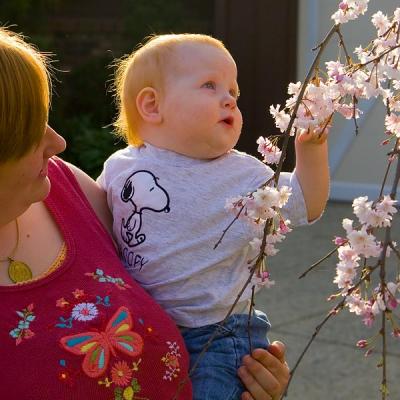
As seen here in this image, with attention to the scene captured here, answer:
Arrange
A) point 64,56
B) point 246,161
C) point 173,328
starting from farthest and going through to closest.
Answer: point 64,56, point 246,161, point 173,328

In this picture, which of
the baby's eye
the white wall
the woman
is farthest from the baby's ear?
the white wall

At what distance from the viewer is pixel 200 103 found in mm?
1888

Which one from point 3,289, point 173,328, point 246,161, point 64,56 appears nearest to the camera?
point 3,289

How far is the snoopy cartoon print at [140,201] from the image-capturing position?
1.91 meters

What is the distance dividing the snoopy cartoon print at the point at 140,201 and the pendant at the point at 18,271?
29cm

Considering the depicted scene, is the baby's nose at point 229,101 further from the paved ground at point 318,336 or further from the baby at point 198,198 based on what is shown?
the paved ground at point 318,336

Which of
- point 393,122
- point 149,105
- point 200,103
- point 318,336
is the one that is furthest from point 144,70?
point 318,336

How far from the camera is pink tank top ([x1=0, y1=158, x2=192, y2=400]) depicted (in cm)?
159

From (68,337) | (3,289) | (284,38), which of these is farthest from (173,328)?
(284,38)

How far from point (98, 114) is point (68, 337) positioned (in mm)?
6944

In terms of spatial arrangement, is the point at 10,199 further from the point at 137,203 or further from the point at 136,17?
the point at 136,17

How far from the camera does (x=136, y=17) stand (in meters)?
8.31

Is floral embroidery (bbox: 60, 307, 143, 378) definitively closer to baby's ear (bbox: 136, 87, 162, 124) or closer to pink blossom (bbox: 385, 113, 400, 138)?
baby's ear (bbox: 136, 87, 162, 124)

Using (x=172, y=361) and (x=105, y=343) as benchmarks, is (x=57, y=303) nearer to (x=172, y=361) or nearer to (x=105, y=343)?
(x=105, y=343)
